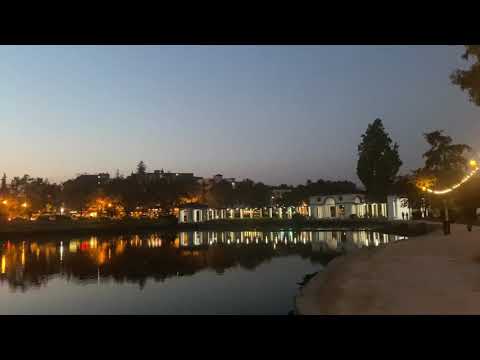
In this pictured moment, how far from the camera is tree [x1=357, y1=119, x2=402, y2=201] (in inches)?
1544

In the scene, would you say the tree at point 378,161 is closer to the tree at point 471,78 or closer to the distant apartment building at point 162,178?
the tree at point 471,78

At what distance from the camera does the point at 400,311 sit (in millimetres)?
6336

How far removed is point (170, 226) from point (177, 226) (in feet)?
3.22

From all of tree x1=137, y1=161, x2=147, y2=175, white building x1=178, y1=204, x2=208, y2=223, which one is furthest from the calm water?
tree x1=137, y1=161, x2=147, y2=175

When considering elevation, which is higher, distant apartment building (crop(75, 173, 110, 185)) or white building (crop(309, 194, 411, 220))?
distant apartment building (crop(75, 173, 110, 185))

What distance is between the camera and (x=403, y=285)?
8023 mm

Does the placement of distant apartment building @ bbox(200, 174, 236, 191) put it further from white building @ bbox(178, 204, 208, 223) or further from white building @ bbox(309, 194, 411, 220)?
white building @ bbox(309, 194, 411, 220)

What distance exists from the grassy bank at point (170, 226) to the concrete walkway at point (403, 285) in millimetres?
17827

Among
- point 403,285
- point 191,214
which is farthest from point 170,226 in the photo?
point 403,285

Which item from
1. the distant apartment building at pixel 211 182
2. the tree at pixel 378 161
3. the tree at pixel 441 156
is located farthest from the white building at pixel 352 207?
the distant apartment building at pixel 211 182

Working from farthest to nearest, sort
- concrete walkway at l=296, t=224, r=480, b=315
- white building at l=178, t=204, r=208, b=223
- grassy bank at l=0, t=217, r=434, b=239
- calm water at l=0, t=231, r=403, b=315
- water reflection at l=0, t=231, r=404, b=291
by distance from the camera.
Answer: white building at l=178, t=204, r=208, b=223 → grassy bank at l=0, t=217, r=434, b=239 → water reflection at l=0, t=231, r=404, b=291 → calm water at l=0, t=231, r=403, b=315 → concrete walkway at l=296, t=224, r=480, b=315

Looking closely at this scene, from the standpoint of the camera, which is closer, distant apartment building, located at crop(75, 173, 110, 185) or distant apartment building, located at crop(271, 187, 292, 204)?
distant apartment building, located at crop(271, 187, 292, 204)

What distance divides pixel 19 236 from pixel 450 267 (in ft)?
124
